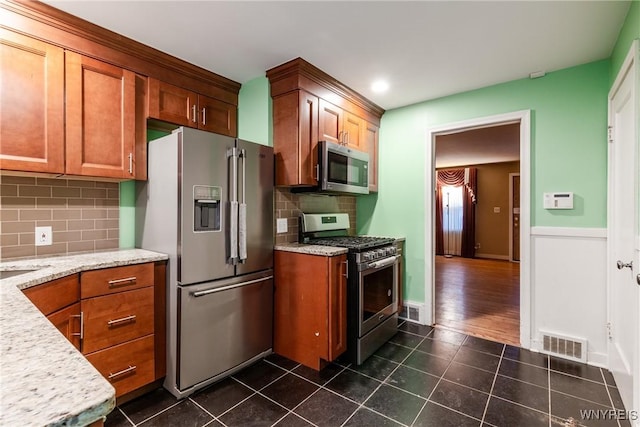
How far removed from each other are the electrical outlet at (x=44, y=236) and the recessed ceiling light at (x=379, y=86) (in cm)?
278

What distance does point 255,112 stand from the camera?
107 inches

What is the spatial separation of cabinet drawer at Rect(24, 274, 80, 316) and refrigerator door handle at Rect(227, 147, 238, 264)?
34.5 inches

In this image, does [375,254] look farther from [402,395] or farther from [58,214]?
[58,214]

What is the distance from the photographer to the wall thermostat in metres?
2.44

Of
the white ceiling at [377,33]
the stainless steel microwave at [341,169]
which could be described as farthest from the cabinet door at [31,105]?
the stainless steel microwave at [341,169]

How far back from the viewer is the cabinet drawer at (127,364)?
1743 millimetres

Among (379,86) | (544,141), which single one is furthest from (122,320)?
(544,141)

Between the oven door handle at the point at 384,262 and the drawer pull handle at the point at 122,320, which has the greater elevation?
the oven door handle at the point at 384,262

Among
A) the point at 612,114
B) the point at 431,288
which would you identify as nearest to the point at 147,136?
the point at 431,288

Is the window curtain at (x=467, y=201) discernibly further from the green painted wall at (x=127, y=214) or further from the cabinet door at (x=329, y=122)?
the green painted wall at (x=127, y=214)

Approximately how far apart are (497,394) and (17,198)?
3.33 m

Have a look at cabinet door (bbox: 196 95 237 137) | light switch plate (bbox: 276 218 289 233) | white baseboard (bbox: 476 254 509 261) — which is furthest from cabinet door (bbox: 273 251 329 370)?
white baseboard (bbox: 476 254 509 261)

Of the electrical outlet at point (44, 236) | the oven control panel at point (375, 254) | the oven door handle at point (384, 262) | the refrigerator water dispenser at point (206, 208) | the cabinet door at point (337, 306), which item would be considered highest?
the refrigerator water dispenser at point (206, 208)

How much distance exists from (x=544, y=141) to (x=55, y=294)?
3602 mm
